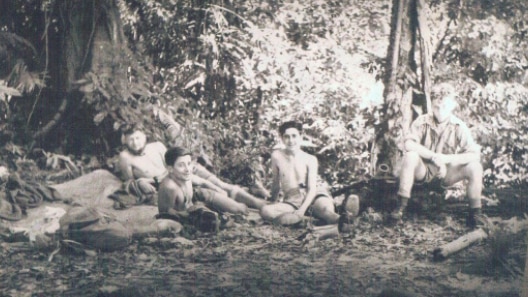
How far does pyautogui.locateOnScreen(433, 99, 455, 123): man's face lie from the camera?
3621 millimetres

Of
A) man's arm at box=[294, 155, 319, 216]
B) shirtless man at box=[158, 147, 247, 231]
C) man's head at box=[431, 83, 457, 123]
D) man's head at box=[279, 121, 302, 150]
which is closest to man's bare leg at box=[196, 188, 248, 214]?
shirtless man at box=[158, 147, 247, 231]

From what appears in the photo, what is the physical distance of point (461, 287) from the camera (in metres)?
3.56

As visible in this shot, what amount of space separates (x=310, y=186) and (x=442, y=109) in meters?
0.92

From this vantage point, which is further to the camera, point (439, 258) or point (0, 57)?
point (439, 258)

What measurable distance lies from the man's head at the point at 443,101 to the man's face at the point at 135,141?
66.8 inches

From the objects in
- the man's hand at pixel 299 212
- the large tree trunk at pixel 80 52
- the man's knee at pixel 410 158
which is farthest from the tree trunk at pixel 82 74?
the man's knee at pixel 410 158

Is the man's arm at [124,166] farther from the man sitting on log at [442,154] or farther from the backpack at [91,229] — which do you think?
the man sitting on log at [442,154]

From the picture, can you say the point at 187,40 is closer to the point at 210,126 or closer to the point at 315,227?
the point at 210,126

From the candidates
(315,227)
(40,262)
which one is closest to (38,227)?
(40,262)

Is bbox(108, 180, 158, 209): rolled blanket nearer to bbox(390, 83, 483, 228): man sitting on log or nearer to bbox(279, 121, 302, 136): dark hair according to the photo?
bbox(279, 121, 302, 136): dark hair

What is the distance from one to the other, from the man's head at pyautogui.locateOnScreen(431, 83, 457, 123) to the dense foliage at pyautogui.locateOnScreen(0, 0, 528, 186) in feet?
0.19

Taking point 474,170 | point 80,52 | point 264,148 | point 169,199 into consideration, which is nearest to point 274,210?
point 264,148

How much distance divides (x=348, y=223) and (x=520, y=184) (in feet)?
3.71

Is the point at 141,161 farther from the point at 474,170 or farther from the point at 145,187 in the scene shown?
the point at 474,170
